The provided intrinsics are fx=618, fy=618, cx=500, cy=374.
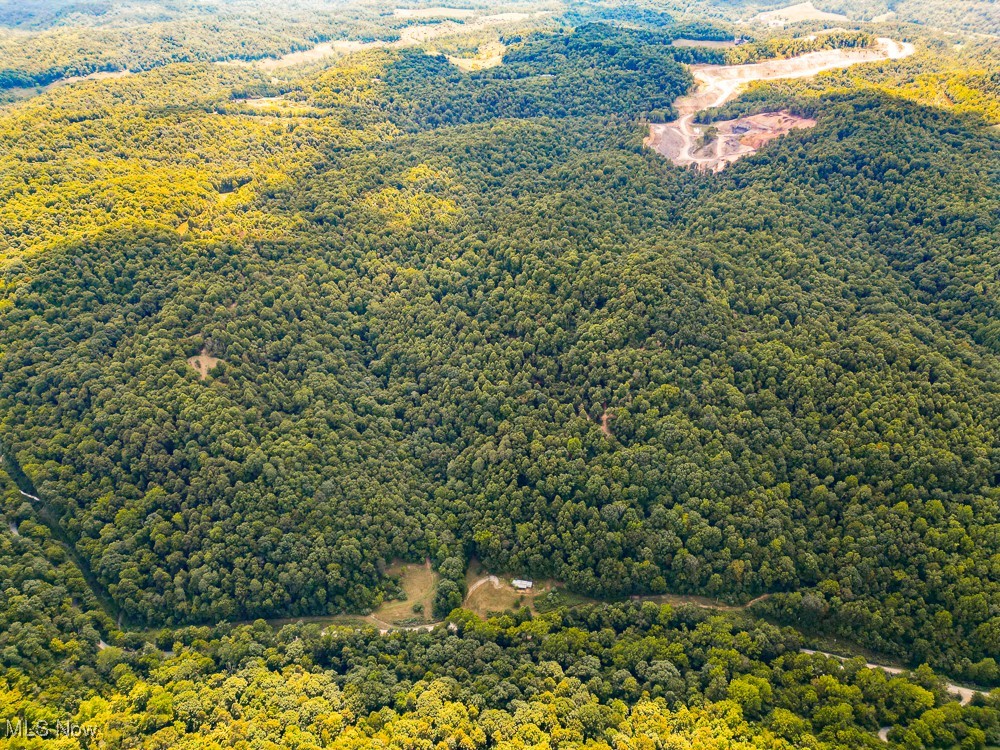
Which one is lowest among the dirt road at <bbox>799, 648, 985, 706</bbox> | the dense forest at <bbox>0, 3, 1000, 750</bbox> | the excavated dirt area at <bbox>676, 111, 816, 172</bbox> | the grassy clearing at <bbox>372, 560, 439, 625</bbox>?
the grassy clearing at <bbox>372, 560, 439, 625</bbox>

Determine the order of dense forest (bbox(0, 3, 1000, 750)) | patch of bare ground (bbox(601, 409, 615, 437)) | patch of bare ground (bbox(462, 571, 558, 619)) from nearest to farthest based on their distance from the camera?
1. dense forest (bbox(0, 3, 1000, 750))
2. patch of bare ground (bbox(462, 571, 558, 619))
3. patch of bare ground (bbox(601, 409, 615, 437))

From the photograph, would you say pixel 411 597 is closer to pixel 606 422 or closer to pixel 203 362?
pixel 606 422

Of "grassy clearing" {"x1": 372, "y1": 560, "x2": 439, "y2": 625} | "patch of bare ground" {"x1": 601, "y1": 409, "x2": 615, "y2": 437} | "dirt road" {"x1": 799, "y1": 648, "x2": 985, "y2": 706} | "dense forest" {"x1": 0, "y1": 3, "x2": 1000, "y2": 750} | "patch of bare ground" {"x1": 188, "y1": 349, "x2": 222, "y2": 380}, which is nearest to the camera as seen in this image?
"dirt road" {"x1": 799, "y1": 648, "x2": 985, "y2": 706}

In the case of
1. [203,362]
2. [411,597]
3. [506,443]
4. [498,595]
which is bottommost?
[411,597]

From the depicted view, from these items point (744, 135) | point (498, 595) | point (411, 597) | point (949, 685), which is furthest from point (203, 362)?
point (744, 135)

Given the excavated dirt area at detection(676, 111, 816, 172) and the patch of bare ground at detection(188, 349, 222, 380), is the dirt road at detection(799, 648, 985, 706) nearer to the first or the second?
the patch of bare ground at detection(188, 349, 222, 380)

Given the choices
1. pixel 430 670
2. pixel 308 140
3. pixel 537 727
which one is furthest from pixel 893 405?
pixel 308 140

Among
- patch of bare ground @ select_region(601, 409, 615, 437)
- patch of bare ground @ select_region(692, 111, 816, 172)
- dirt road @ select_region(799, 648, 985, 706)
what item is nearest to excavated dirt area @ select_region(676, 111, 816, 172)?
patch of bare ground @ select_region(692, 111, 816, 172)
